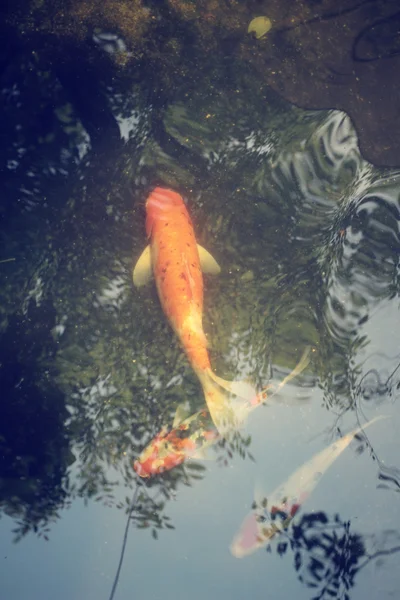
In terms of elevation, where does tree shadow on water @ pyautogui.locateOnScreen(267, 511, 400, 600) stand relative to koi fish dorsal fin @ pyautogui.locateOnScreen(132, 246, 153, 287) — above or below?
below

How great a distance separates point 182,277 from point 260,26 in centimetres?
181

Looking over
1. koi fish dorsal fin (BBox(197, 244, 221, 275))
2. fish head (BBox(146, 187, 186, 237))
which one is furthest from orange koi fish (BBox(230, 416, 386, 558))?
fish head (BBox(146, 187, 186, 237))

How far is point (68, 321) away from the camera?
2.83 meters

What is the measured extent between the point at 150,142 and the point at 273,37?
1094mm

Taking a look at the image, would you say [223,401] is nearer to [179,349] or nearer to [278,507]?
[179,349]

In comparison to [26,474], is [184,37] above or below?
above

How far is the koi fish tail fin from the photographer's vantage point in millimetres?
2650

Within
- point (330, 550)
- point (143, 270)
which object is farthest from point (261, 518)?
point (143, 270)

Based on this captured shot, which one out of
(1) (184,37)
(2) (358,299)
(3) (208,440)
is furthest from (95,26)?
(3) (208,440)

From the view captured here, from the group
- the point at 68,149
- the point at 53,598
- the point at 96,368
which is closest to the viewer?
the point at 53,598

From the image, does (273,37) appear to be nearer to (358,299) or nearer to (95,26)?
(95,26)

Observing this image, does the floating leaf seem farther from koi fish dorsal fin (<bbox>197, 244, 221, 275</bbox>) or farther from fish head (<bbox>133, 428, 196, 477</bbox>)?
fish head (<bbox>133, 428, 196, 477</bbox>)

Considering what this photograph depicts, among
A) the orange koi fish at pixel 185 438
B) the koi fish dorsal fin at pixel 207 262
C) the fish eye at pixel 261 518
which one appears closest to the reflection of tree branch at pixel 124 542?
the orange koi fish at pixel 185 438

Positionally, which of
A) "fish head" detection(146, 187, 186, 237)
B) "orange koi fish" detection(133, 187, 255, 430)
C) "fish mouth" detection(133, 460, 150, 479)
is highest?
"fish head" detection(146, 187, 186, 237)
